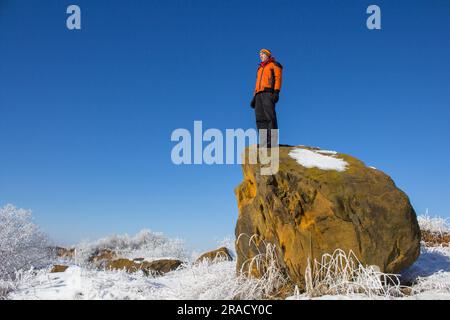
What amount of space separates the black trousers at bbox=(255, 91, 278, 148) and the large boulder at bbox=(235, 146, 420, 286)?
1.10m

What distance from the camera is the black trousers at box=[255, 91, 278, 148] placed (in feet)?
24.0

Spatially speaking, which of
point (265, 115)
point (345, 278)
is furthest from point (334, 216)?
point (265, 115)

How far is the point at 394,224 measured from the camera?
558 cm

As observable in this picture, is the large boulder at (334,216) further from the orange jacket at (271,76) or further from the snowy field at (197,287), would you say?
the orange jacket at (271,76)

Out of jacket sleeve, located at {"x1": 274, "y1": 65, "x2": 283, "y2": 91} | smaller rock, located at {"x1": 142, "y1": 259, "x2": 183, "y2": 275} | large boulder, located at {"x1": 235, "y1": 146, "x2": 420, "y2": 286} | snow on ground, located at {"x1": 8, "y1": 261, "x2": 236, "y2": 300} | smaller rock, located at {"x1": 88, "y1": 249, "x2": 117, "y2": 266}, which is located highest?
jacket sleeve, located at {"x1": 274, "y1": 65, "x2": 283, "y2": 91}

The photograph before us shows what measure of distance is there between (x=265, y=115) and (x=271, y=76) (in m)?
0.75

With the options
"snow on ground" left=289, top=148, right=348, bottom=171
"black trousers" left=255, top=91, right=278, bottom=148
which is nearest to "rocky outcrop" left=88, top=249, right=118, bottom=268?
"black trousers" left=255, top=91, right=278, bottom=148

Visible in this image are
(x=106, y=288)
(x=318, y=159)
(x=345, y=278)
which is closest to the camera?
(x=345, y=278)

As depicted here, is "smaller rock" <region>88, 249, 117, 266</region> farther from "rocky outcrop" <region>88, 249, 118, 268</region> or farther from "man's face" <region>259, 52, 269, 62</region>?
"man's face" <region>259, 52, 269, 62</region>

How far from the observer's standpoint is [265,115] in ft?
24.5

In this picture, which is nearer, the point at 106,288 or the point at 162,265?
the point at 106,288

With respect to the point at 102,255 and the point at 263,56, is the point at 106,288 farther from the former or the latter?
the point at 102,255
